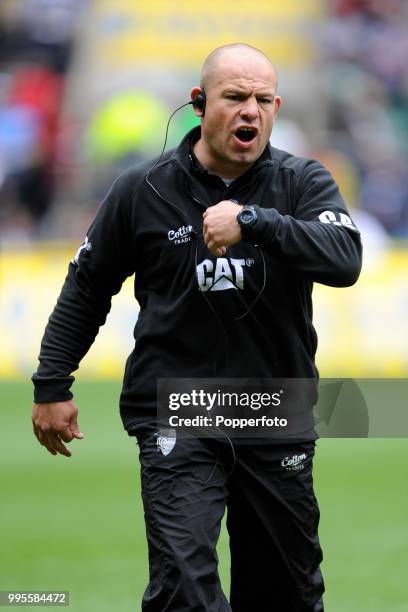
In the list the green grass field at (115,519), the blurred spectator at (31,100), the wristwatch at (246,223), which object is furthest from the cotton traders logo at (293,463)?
the blurred spectator at (31,100)

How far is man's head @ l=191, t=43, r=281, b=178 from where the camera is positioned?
203 inches

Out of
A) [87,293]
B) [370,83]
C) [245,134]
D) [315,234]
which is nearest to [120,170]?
[370,83]

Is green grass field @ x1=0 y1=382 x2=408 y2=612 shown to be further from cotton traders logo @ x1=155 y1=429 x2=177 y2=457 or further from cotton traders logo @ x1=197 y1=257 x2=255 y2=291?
cotton traders logo @ x1=197 y1=257 x2=255 y2=291

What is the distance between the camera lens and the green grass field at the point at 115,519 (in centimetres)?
712

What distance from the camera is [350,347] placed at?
50.5 feet

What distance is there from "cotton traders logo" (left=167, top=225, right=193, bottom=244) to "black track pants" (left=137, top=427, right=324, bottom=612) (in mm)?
714

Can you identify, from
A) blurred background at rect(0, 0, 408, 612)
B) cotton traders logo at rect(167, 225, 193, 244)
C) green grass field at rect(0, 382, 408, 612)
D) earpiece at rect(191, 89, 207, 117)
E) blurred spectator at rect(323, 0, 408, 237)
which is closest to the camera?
cotton traders logo at rect(167, 225, 193, 244)

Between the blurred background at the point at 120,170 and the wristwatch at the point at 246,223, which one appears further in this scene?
the blurred background at the point at 120,170

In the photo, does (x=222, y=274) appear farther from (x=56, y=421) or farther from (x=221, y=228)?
(x=56, y=421)

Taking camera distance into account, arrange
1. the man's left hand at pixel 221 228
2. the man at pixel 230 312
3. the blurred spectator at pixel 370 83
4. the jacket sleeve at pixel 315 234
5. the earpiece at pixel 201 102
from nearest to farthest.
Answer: the man's left hand at pixel 221 228 → the jacket sleeve at pixel 315 234 → the man at pixel 230 312 → the earpiece at pixel 201 102 → the blurred spectator at pixel 370 83

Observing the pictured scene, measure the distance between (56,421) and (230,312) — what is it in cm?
83

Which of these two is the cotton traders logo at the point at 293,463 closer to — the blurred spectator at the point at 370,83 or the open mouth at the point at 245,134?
the open mouth at the point at 245,134

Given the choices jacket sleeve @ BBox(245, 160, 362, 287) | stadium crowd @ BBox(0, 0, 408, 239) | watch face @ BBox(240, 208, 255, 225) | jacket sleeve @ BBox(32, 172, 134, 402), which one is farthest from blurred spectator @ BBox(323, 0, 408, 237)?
watch face @ BBox(240, 208, 255, 225)

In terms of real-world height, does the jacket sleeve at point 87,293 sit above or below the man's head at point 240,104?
below
